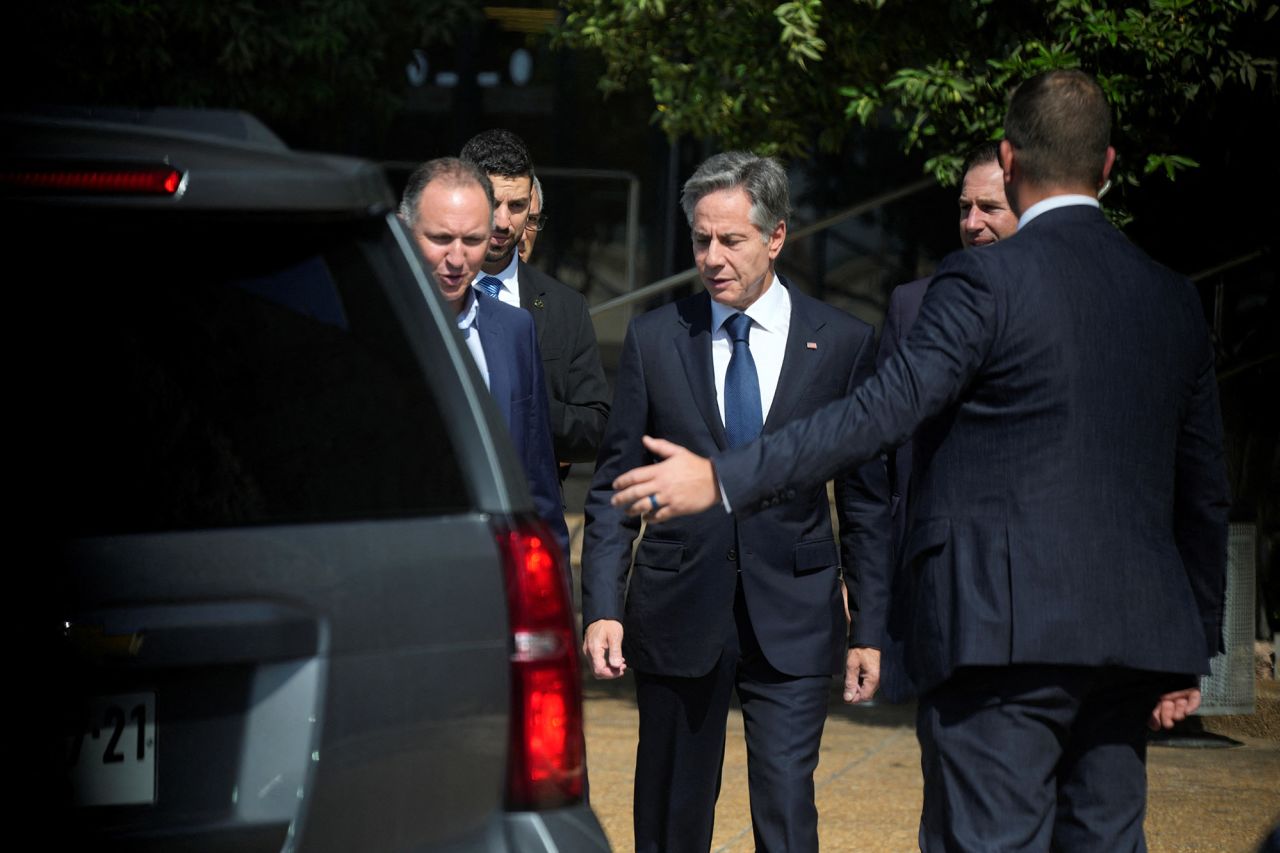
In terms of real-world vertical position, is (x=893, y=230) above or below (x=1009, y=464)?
above

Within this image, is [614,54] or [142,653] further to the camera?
[614,54]

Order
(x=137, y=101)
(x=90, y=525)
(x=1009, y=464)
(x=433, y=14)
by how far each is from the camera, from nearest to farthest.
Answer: (x=90, y=525) → (x=1009, y=464) → (x=137, y=101) → (x=433, y=14)

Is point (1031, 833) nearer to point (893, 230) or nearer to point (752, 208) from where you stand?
point (752, 208)

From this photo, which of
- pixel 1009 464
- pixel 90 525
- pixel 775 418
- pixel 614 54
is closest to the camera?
pixel 90 525

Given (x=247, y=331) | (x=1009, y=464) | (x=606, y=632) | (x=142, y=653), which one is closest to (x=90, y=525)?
(x=142, y=653)

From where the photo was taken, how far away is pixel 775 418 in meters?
4.64

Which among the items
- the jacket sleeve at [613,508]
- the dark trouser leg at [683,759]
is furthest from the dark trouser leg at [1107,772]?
the jacket sleeve at [613,508]

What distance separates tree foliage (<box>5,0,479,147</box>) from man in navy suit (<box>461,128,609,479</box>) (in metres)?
6.75

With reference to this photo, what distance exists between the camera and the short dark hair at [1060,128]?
3.53m

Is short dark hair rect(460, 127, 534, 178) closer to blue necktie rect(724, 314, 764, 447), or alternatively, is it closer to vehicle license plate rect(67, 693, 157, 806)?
blue necktie rect(724, 314, 764, 447)

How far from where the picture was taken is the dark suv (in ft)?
7.74

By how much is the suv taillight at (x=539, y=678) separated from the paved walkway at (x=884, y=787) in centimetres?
350

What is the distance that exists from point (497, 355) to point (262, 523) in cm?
226

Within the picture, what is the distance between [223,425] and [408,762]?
1.70 feet
